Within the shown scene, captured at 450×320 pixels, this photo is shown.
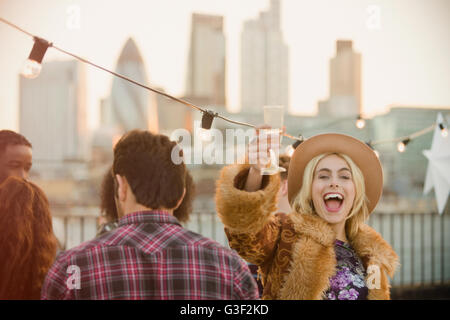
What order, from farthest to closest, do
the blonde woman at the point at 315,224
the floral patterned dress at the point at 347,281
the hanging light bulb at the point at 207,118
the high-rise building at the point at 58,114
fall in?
1. the high-rise building at the point at 58,114
2. the hanging light bulb at the point at 207,118
3. the floral patterned dress at the point at 347,281
4. the blonde woman at the point at 315,224

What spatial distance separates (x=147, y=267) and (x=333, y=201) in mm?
952

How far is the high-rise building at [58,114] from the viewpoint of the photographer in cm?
3109

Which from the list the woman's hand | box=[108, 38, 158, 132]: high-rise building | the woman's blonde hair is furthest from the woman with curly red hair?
box=[108, 38, 158, 132]: high-rise building

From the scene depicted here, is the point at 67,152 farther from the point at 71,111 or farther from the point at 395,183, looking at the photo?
the point at 395,183

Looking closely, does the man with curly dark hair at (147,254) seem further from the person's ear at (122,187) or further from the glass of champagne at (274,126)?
the glass of champagne at (274,126)

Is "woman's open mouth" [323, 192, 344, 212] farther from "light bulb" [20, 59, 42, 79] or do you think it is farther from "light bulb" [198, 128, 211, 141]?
"light bulb" [20, 59, 42, 79]

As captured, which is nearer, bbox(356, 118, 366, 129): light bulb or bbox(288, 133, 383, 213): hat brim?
bbox(288, 133, 383, 213): hat brim

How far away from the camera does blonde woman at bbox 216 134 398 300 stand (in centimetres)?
138

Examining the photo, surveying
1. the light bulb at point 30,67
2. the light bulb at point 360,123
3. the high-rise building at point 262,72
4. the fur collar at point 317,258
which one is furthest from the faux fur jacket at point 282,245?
the high-rise building at point 262,72

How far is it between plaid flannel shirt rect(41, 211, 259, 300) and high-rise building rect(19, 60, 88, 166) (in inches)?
1263

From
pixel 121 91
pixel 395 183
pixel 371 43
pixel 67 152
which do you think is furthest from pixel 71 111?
pixel 371 43

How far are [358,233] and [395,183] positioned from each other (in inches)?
1242

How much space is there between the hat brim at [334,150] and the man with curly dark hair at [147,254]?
71 centimetres

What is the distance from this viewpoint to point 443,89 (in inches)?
155
